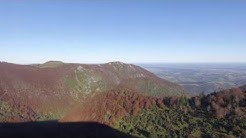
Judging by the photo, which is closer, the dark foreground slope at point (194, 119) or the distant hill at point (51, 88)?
the dark foreground slope at point (194, 119)

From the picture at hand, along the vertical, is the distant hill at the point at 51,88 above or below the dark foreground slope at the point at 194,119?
below

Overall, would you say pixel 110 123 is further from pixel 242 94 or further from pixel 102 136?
pixel 242 94

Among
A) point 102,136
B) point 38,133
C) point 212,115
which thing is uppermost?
point 212,115

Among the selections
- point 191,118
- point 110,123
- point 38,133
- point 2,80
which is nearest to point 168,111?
point 191,118

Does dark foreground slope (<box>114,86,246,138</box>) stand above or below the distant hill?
above

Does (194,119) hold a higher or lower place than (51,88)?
higher

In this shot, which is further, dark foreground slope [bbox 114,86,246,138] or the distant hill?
the distant hill

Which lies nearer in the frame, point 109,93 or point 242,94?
point 242,94

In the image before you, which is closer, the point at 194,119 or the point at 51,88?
the point at 194,119
